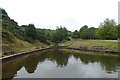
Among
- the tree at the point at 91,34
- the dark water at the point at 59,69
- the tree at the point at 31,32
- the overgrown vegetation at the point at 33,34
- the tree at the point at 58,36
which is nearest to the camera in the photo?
the dark water at the point at 59,69

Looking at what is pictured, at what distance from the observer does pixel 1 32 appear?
76.8 m

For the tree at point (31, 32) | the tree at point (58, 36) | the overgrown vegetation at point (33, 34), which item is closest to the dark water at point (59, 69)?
the overgrown vegetation at point (33, 34)

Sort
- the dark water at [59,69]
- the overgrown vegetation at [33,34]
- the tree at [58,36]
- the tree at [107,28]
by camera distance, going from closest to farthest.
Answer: the dark water at [59,69] < the overgrown vegetation at [33,34] < the tree at [107,28] < the tree at [58,36]

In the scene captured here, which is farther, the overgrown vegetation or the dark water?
the overgrown vegetation

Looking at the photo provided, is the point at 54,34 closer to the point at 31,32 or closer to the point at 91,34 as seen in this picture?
the point at 91,34

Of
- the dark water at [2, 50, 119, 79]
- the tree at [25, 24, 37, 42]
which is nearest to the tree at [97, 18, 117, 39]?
the tree at [25, 24, 37, 42]

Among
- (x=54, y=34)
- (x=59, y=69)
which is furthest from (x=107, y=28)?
(x=59, y=69)

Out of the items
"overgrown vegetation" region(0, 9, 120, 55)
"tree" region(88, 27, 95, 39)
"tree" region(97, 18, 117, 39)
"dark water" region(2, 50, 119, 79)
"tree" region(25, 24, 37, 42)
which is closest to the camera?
"dark water" region(2, 50, 119, 79)

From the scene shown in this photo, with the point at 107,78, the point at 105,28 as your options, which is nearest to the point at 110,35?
the point at 105,28

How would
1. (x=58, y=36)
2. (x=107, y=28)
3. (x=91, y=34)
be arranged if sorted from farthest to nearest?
1. (x=58, y=36)
2. (x=91, y=34)
3. (x=107, y=28)

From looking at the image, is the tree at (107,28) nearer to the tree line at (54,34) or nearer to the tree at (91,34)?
the tree line at (54,34)

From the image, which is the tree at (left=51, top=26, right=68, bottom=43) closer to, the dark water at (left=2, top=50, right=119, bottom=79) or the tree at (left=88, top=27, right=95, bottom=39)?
the tree at (left=88, top=27, right=95, bottom=39)

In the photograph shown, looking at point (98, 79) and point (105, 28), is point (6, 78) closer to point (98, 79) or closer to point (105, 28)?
point (98, 79)

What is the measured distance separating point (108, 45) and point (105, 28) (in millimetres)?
15693
